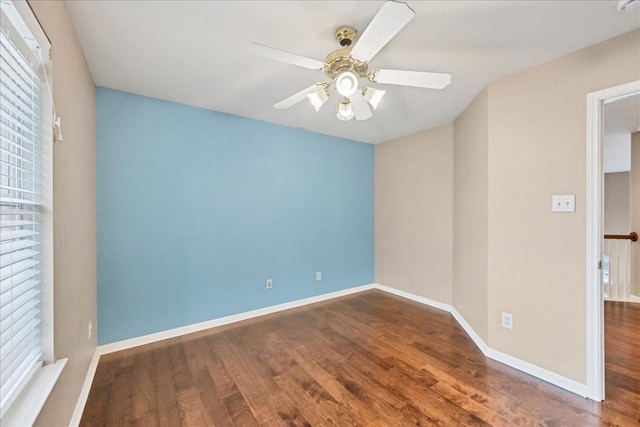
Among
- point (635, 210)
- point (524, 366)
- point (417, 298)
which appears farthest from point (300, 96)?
point (635, 210)

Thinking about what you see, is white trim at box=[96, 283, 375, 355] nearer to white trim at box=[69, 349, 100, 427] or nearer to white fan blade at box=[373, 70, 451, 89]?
white trim at box=[69, 349, 100, 427]

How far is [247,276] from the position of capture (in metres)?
3.19

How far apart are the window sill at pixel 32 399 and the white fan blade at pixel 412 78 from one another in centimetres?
211

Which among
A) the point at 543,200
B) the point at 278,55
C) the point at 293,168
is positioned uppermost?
the point at 278,55

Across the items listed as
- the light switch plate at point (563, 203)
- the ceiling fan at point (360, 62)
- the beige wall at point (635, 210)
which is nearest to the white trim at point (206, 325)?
the ceiling fan at point (360, 62)

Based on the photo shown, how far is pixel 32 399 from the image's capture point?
0.99m

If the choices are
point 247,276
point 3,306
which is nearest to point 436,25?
point 3,306

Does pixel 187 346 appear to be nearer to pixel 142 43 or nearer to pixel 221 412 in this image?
pixel 221 412

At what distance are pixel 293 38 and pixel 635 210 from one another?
4.83 meters

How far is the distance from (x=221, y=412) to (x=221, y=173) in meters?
2.20

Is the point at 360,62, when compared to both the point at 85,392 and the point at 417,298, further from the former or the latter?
the point at 417,298

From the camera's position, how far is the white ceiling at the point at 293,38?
1.48 metres

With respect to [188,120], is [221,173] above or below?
below

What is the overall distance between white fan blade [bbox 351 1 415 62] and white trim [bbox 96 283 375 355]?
9.37 feet
